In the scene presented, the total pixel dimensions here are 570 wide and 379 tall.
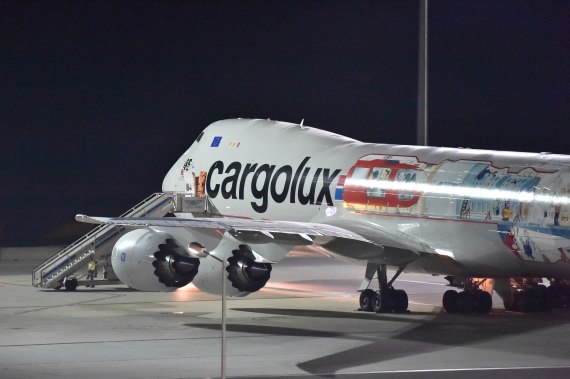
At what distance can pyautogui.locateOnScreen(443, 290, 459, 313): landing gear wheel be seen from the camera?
38.8m

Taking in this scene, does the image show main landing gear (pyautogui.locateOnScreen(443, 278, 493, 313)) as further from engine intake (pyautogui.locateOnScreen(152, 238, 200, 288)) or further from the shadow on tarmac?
engine intake (pyautogui.locateOnScreen(152, 238, 200, 288))

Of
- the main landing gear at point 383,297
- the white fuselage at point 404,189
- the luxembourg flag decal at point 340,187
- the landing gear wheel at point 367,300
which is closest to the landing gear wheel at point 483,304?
the white fuselage at point 404,189

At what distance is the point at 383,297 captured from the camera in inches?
1501

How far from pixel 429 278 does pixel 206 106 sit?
46526 millimetres

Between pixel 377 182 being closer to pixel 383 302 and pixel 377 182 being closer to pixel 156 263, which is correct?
pixel 383 302

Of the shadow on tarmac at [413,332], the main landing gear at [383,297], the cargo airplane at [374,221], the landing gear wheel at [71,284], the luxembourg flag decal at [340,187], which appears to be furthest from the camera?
the landing gear wheel at [71,284]

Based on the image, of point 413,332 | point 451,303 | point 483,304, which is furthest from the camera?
point 451,303

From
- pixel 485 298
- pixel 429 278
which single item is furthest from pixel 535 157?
pixel 429 278

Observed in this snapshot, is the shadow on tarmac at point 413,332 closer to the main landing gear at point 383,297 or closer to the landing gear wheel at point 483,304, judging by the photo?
the landing gear wheel at point 483,304

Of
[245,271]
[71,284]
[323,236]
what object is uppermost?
[323,236]

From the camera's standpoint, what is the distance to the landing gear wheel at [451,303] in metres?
38.8

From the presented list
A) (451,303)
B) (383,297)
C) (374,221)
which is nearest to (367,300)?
(383,297)

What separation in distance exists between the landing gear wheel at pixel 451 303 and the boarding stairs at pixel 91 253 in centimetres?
966

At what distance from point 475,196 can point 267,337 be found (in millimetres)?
7273
